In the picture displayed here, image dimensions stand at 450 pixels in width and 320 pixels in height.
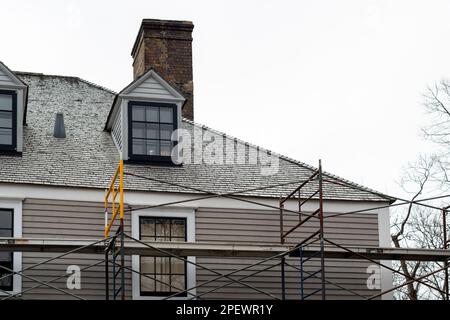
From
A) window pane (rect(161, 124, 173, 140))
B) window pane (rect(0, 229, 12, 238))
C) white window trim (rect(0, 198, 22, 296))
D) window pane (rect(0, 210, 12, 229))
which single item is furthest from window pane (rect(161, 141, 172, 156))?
window pane (rect(0, 229, 12, 238))

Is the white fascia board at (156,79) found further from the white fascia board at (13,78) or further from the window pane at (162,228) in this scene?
the window pane at (162,228)

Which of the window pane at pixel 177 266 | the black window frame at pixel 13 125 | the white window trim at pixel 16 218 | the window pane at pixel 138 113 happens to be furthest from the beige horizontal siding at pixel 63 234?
the window pane at pixel 138 113

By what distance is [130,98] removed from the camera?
25.2 metres

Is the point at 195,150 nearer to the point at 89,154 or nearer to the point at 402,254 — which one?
the point at 89,154

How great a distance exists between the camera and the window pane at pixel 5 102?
80.2 feet

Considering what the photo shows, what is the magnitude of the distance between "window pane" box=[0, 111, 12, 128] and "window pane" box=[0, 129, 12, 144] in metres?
0.11

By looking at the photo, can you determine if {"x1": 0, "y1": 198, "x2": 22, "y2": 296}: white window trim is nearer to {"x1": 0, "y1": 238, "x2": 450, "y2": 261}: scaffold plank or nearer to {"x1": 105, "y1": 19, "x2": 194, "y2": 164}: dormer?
{"x1": 0, "y1": 238, "x2": 450, "y2": 261}: scaffold plank

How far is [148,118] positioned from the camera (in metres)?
25.3

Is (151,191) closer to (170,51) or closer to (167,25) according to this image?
(170,51)

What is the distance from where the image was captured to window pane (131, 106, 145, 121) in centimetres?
2522

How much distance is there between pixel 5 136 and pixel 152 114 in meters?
3.24

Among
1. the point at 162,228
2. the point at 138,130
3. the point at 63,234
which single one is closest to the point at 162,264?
the point at 162,228

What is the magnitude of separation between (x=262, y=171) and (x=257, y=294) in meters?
3.22

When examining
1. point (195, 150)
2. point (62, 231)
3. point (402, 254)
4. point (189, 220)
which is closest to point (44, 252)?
point (62, 231)
